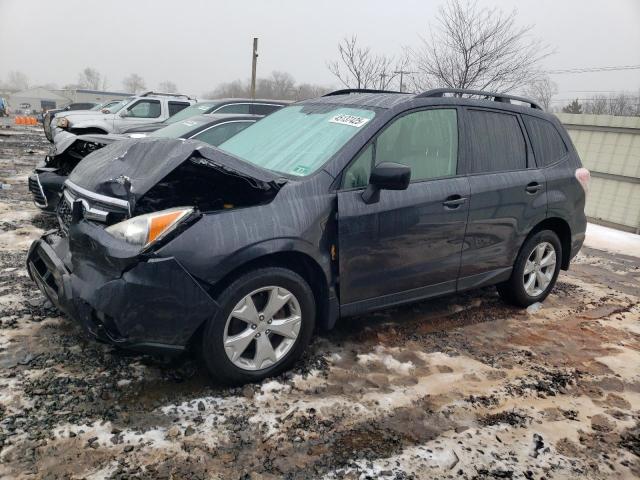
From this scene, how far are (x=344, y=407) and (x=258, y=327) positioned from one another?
0.69 metres

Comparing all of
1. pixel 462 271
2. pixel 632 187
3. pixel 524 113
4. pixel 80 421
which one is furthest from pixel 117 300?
pixel 632 187

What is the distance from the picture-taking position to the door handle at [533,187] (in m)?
4.24

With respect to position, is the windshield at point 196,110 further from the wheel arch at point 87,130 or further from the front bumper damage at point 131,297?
the front bumper damage at point 131,297

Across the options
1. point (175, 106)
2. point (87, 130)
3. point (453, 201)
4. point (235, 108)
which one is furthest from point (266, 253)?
point (175, 106)

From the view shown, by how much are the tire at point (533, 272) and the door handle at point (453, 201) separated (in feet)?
3.51

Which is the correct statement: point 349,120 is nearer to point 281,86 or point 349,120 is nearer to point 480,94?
point 480,94

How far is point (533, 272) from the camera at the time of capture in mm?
4648

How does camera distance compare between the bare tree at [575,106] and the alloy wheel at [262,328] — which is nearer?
the alloy wheel at [262,328]

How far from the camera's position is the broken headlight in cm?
260

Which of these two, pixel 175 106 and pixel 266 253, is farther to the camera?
pixel 175 106

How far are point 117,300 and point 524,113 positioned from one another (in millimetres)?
3766

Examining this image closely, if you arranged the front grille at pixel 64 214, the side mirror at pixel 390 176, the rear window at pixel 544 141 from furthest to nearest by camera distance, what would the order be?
the rear window at pixel 544 141
the front grille at pixel 64 214
the side mirror at pixel 390 176

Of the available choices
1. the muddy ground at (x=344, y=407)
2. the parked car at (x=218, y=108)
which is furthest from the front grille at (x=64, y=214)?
the parked car at (x=218, y=108)

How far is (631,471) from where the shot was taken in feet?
8.32
